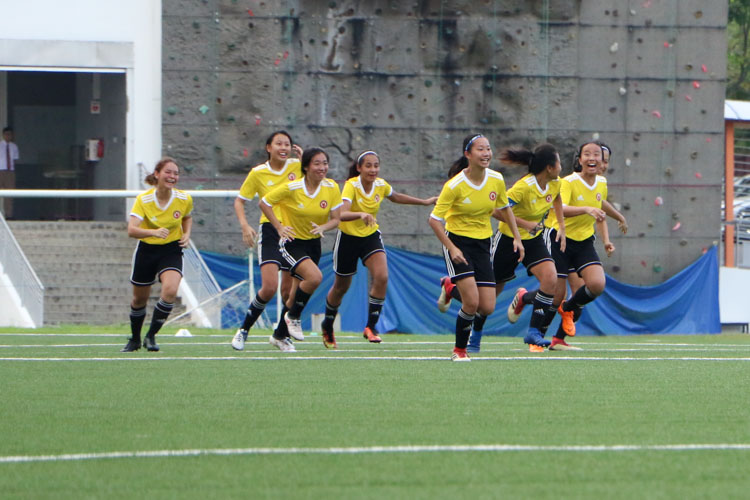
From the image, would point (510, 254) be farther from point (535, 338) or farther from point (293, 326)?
point (293, 326)

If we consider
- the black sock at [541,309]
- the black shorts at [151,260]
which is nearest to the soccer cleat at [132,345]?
the black shorts at [151,260]

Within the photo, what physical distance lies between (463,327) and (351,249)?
10.1 ft

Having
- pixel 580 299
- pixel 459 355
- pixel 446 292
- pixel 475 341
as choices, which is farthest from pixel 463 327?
pixel 446 292

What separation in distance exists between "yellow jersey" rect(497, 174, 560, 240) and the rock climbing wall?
12.4 meters

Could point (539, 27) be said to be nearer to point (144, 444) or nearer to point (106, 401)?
point (106, 401)

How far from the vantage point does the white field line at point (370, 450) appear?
215 inches

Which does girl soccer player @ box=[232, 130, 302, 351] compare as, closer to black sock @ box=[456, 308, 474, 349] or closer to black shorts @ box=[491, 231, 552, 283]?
black shorts @ box=[491, 231, 552, 283]

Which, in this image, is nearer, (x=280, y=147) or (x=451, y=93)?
(x=280, y=147)

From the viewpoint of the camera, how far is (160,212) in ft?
38.6

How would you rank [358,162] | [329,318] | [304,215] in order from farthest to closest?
[358,162] → [329,318] → [304,215]

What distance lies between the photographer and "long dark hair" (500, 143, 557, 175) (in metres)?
11.6

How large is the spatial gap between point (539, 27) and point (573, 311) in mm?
12398

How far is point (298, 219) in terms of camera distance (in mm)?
12031

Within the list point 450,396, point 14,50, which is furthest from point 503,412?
point 14,50
